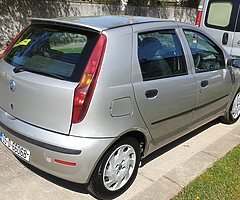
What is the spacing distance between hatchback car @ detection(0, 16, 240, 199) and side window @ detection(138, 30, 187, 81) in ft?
0.03

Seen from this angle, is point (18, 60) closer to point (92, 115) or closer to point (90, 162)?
point (92, 115)

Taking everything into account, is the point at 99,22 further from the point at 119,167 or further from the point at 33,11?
the point at 33,11

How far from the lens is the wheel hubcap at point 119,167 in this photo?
277 centimetres

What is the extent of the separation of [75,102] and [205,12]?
5.26 meters

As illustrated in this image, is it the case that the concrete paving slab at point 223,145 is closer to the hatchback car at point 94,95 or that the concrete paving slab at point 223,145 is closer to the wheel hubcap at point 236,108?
the wheel hubcap at point 236,108

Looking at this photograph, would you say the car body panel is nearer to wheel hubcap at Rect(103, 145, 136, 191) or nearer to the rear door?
the rear door

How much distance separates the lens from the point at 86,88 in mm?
2449

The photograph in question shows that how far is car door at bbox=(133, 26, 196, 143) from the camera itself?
286 cm

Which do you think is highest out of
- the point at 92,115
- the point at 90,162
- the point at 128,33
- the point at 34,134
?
the point at 128,33

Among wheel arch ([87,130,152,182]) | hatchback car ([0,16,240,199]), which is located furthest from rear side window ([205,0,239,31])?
wheel arch ([87,130,152,182])

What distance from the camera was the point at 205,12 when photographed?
680cm

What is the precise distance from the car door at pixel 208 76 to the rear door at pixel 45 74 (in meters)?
1.49

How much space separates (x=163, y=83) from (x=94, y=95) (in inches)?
34.3

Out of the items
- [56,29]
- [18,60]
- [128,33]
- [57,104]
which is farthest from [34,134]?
[128,33]
